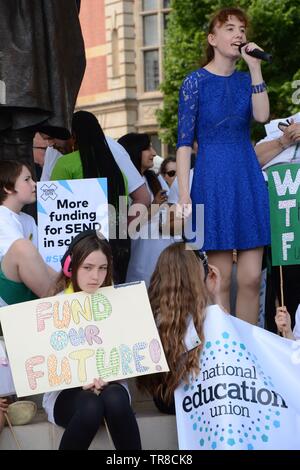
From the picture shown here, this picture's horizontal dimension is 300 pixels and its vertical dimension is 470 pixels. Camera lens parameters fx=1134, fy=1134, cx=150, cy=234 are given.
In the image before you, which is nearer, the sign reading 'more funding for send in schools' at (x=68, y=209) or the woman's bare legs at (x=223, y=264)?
the woman's bare legs at (x=223, y=264)

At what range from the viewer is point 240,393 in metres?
4.73

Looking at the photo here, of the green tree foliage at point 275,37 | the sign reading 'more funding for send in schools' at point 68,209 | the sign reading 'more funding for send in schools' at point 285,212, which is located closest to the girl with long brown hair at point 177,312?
the sign reading 'more funding for send in schools' at point 285,212

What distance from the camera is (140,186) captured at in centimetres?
666

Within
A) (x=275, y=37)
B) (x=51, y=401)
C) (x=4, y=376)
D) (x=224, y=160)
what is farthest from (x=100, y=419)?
(x=275, y=37)

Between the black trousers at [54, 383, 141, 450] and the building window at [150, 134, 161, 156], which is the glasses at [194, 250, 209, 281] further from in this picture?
the building window at [150, 134, 161, 156]

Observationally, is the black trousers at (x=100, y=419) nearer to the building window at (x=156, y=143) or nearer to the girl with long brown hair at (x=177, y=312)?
the girl with long brown hair at (x=177, y=312)

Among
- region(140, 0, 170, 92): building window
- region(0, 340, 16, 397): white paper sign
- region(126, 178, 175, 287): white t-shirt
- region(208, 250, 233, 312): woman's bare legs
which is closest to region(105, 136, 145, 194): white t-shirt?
region(126, 178, 175, 287): white t-shirt

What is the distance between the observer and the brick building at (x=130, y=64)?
1268 inches

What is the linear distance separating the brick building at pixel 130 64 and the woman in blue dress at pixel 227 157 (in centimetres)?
2609

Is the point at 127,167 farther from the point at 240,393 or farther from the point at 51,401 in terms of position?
the point at 240,393

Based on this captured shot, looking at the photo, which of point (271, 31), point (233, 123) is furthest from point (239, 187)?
point (271, 31)

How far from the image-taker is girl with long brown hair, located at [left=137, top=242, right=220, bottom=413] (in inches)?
193

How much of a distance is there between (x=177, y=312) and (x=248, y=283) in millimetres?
707

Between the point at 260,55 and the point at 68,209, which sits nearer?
the point at 260,55
